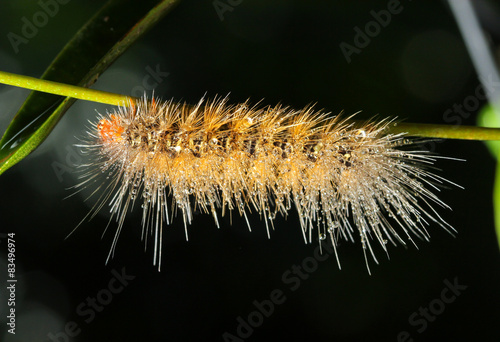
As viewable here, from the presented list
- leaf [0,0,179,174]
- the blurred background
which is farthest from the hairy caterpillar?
the blurred background

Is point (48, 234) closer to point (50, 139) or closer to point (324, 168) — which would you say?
point (50, 139)

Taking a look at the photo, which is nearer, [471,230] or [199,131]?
[199,131]

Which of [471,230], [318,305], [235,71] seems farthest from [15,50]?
[471,230]

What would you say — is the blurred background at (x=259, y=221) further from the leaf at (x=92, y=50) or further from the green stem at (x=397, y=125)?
the green stem at (x=397, y=125)

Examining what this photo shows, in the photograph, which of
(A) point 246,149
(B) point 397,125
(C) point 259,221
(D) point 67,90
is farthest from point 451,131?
(C) point 259,221

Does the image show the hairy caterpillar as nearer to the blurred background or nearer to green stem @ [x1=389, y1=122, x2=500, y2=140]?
green stem @ [x1=389, y1=122, x2=500, y2=140]

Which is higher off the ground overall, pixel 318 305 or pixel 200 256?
pixel 200 256

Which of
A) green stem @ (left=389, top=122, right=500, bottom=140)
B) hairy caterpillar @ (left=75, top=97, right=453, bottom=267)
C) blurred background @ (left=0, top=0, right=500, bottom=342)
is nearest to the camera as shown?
green stem @ (left=389, top=122, right=500, bottom=140)
